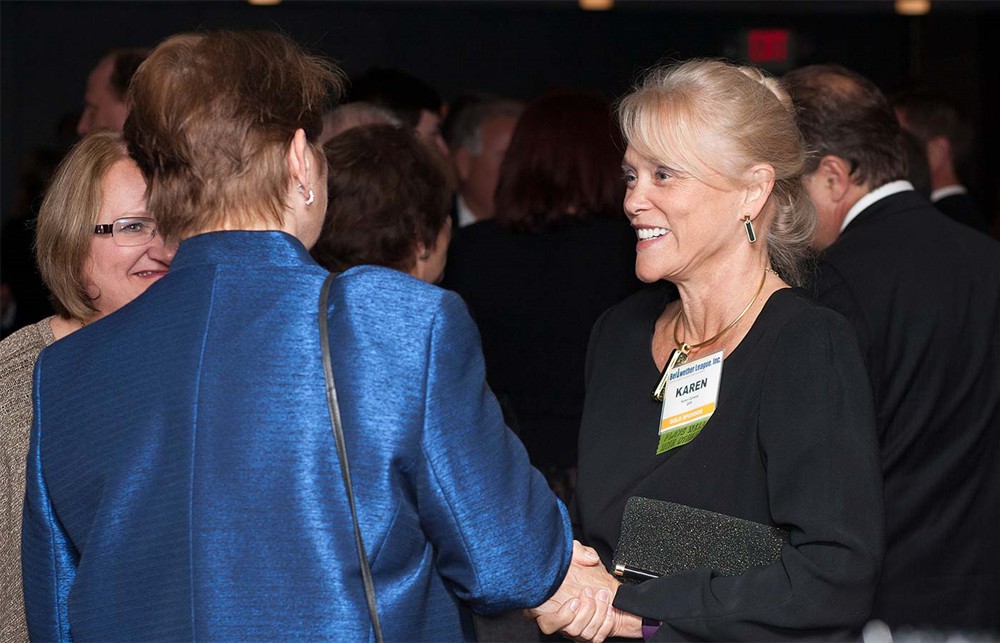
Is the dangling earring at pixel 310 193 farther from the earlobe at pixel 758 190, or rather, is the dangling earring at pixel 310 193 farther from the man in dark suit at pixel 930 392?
the man in dark suit at pixel 930 392

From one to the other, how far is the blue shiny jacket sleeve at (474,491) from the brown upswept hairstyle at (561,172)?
6.33 feet

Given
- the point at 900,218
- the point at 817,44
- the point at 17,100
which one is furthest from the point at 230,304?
the point at 817,44

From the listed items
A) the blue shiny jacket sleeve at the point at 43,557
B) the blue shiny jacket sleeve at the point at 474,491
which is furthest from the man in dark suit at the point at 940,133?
the blue shiny jacket sleeve at the point at 43,557

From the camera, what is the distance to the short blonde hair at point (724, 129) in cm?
219

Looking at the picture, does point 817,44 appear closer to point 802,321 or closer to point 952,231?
point 952,231

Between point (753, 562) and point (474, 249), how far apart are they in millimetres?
1803

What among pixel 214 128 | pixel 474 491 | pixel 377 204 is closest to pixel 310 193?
pixel 214 128

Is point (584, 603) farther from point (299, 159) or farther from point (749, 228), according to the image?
point (299, 159)

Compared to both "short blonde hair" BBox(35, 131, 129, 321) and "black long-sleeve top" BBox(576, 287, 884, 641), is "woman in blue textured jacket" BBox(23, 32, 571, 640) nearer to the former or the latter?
"black long-sleeve top" BBox(576, 287, 884, 641)

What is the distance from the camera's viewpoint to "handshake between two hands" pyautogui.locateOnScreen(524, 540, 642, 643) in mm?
2080

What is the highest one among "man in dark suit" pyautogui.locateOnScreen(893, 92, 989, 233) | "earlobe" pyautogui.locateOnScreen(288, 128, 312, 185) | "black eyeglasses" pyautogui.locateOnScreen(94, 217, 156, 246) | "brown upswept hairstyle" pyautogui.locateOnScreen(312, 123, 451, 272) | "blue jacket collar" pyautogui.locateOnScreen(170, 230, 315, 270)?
"earlobe" pyautogui.locateOnScreen(288, 128, 312, 185)

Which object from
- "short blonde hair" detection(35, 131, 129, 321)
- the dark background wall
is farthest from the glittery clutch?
the dark background wall

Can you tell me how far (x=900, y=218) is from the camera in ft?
9.73

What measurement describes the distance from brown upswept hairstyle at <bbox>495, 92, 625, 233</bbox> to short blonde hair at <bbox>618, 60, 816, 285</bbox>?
1.17 m
